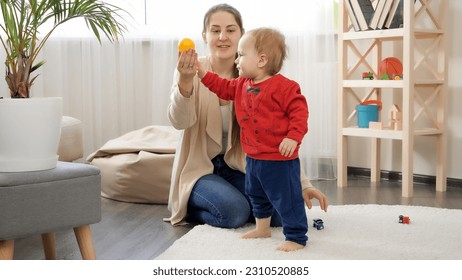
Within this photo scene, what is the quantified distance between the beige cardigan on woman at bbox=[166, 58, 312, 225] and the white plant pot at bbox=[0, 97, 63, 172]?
0.76m

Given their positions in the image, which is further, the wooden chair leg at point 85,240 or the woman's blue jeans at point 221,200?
the woman's blue jeans at point 221,200

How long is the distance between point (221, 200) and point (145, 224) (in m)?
0.35

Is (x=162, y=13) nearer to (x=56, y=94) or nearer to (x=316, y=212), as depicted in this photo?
(x=56, y=94)

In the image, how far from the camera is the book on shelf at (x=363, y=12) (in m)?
3.36

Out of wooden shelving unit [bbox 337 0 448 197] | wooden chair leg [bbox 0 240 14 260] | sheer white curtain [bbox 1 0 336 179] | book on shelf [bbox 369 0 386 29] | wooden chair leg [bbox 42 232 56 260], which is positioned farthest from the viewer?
sheer white curtain [bbox 1 0 336 179]

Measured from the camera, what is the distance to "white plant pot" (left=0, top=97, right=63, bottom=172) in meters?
1.72

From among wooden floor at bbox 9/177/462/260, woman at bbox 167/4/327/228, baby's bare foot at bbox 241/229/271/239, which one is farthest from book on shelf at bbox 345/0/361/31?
baby's bare foot at bbox 241/229/271/239

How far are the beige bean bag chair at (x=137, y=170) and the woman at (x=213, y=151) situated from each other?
373mm

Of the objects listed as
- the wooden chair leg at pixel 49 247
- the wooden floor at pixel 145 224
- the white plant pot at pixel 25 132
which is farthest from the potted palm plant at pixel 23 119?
the wooden floor at pixel 145 224

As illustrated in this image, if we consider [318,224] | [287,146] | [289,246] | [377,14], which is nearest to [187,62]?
[287,146]

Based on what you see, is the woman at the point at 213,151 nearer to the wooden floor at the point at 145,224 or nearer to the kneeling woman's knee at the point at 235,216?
the kneeling woman's knee at the point at 235,216

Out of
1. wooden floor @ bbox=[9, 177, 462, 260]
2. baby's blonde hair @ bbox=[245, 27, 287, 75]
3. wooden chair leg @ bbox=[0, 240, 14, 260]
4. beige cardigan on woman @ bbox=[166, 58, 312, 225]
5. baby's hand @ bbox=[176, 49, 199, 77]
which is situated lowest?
wooden floor @ bbox=[9, 177, 462, 260]

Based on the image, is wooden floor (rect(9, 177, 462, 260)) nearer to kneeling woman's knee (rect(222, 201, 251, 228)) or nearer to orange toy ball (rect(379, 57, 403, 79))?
kneeling woman's knee (rect(222, 201, 251, 228))
